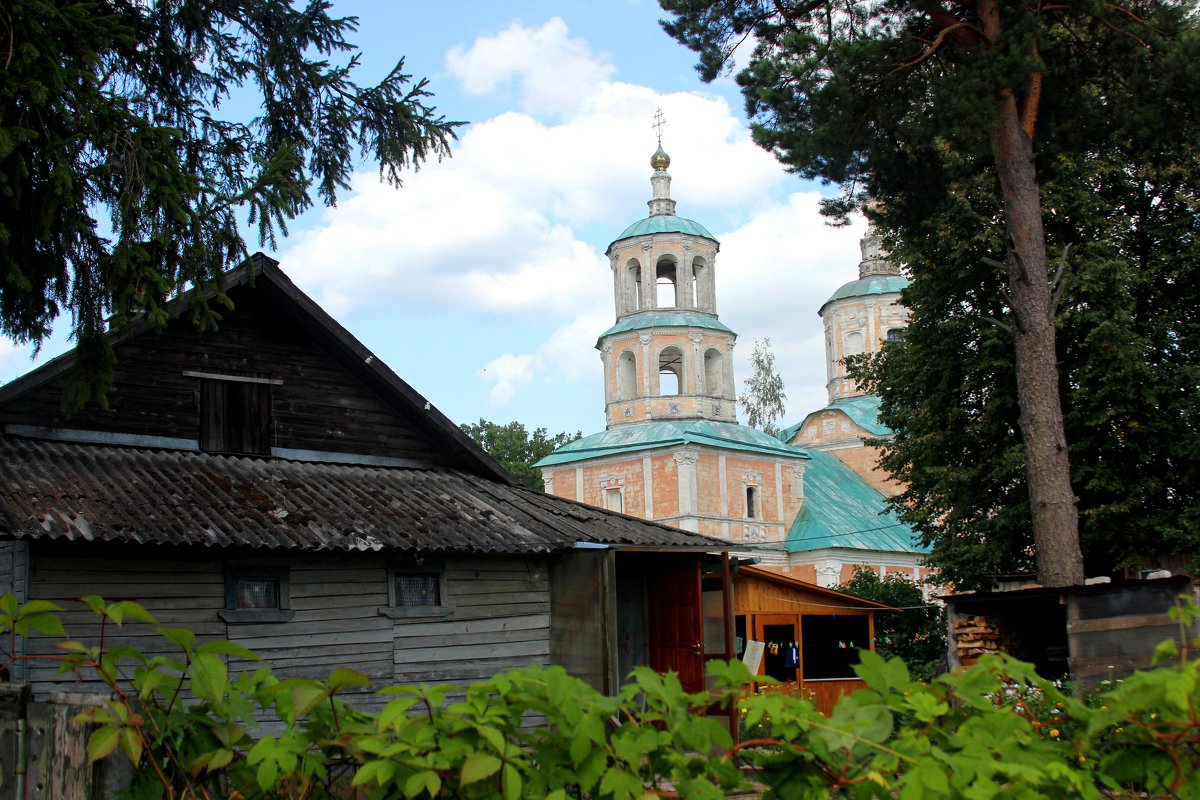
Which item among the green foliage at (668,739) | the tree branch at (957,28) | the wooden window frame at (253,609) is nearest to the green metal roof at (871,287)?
the tree branch at (957,28)

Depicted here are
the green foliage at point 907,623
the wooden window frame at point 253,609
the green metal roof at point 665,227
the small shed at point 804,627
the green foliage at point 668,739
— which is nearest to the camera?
Answer: the green foliage at point 668,739

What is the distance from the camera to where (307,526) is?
1236 cm

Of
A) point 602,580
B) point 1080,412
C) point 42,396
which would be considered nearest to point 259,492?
point 42,396

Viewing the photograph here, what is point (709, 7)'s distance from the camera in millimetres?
15719

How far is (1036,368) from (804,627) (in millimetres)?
16231

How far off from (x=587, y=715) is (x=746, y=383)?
6351 centimetres

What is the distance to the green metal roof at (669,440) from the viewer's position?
4572cm

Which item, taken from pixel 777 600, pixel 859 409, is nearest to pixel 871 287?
pixel 859 409

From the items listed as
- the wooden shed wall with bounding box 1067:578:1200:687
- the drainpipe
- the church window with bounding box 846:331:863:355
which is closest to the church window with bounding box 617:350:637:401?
the church window with bounding box 846:331:863:355

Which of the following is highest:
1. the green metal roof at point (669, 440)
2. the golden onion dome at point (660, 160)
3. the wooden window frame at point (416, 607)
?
the golden onion dome at point (660, 160)

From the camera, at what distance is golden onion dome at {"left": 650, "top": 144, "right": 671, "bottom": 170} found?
159 ft

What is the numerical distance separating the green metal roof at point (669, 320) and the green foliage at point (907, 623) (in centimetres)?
1517

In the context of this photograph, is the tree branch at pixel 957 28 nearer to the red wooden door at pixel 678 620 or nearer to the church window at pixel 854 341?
the red wooden door at pixel 678 620

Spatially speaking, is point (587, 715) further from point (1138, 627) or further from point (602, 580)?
point (1138, 627)
